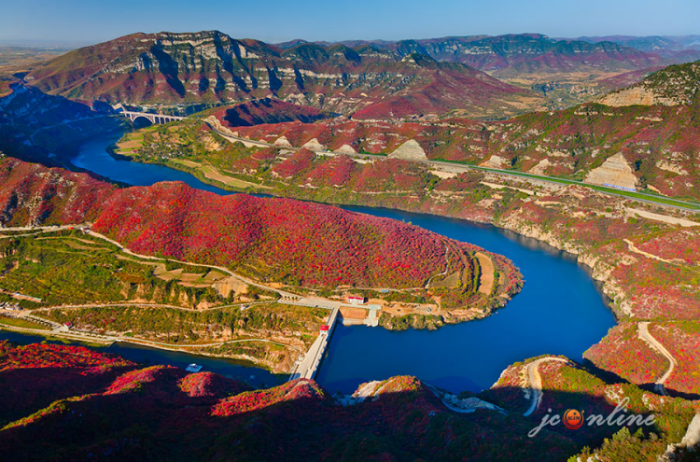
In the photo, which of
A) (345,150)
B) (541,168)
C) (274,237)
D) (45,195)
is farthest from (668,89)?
(45,195)

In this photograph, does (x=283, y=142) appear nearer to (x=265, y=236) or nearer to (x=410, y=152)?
(x=410, y=152)

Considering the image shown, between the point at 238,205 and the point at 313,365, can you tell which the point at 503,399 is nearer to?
the point at 313,365

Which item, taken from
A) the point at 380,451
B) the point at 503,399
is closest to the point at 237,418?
the point at 380,451

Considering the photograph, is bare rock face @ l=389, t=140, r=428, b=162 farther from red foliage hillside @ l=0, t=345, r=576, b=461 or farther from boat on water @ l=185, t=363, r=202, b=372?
red foliage hillside @ l=0, t=345, r=576, b=461

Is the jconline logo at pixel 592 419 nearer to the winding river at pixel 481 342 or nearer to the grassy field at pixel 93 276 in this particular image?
the winding river at pixel 481 342

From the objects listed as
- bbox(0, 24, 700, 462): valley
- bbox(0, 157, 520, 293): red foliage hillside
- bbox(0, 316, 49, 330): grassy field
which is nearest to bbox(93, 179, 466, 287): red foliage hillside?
bbox(0, 157, 520, 293): red foliage hillside

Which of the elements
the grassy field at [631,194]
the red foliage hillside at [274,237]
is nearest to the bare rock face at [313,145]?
the grassy field at [631,194]
